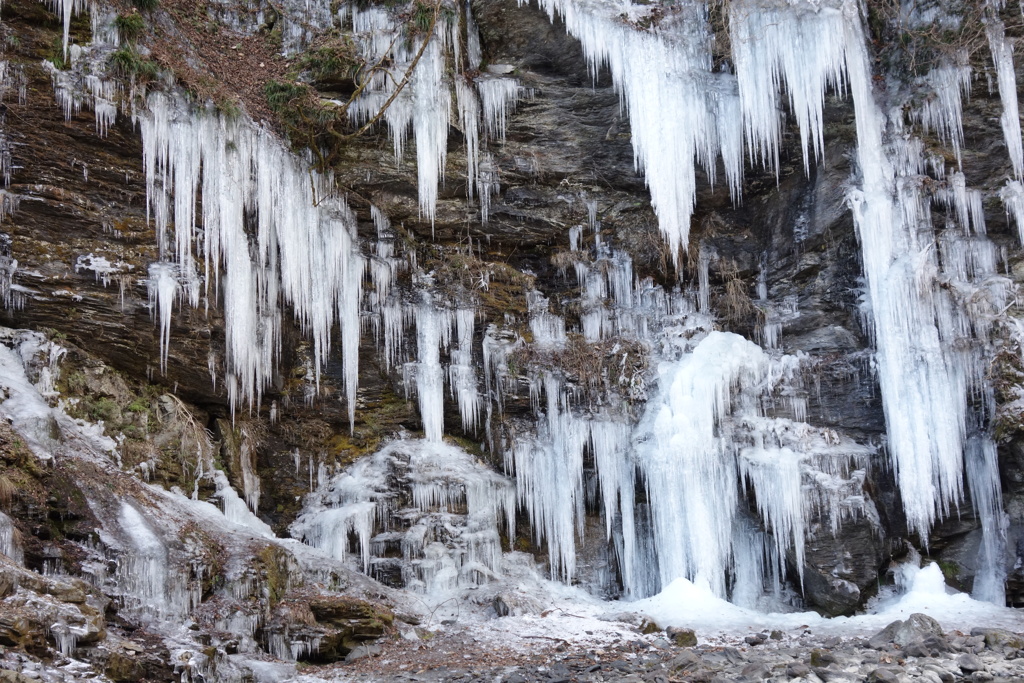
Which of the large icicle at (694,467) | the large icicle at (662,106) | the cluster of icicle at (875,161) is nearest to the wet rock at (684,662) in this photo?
the large icicle at (694,467)

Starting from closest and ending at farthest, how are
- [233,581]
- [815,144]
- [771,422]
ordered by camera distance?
[233,581], [771,422], [815,144]

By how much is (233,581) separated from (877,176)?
906 centimetres

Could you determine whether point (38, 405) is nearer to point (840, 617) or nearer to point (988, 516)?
point (840, 617)

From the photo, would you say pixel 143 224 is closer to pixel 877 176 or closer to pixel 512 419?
pixel 512 419

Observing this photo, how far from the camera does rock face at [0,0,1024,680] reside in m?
9.05

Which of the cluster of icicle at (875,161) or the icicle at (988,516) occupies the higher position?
the cluster of icicle at (875,161)

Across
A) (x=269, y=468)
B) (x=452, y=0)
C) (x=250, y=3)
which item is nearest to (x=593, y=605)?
(x=269, y=468)

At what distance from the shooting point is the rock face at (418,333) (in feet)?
29.7

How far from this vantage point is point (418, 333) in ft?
37.5

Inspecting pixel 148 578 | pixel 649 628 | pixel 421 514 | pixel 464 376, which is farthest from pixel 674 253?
pixel 148 578

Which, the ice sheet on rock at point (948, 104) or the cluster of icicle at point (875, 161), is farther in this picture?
the ice sheet on rock at point (948, 104)

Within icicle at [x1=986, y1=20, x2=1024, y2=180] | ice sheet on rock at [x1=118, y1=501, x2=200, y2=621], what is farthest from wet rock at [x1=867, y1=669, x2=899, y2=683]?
icicle at [x1=986, y1=20, x2=1024, y2=180]

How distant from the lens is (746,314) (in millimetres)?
12055

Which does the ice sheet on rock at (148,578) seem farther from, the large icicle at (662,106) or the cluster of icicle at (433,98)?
the large icicle at (662,106)
